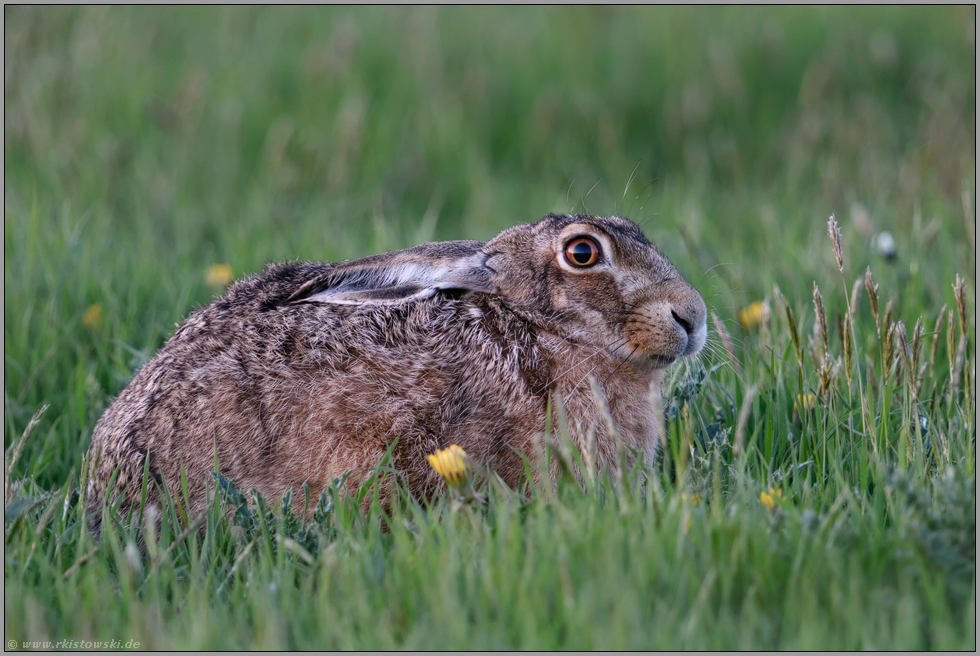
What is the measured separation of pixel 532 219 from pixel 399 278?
135 inches

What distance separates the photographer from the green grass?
2615 mm

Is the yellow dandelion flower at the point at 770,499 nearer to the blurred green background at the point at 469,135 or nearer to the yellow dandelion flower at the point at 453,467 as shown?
the yellow dandelion flower at the point at 453,467

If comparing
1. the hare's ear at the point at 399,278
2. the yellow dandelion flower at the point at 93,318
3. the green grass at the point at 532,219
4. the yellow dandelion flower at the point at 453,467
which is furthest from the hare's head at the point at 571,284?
the yellow dandelion flower at the point at 93,318

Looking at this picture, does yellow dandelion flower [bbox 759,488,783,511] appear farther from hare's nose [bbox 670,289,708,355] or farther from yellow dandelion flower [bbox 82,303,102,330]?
yellow dandelion flower [bbox 82,303,102,330]

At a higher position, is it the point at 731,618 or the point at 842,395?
the point at 842,395

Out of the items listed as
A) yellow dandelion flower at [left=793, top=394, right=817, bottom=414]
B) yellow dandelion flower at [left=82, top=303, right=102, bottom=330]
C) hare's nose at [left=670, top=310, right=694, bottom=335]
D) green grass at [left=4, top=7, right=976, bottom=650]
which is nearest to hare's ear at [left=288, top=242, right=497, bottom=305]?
hare's nose at [left=670, top=310, right=694, bottom=335]

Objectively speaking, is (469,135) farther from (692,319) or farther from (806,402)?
(806,402)

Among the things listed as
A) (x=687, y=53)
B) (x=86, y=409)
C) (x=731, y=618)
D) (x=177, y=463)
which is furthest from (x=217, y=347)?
(x=687, y=53)

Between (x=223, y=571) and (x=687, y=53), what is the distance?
719cm

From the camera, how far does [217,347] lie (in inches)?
146

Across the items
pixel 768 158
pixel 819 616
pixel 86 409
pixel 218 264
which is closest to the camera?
pixel 819 616

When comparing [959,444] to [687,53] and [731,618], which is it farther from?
[687,53]

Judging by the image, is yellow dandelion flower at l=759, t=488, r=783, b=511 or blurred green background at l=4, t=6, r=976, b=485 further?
blurred green background at l=4, t=6, r=976, b=485

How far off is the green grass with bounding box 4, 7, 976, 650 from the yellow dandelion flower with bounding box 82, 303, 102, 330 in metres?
0.04
